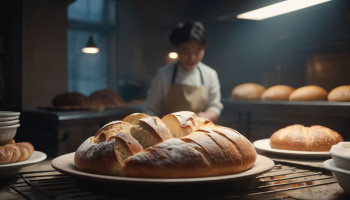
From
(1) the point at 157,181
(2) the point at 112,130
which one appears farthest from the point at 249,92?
(1) the point at 157,181

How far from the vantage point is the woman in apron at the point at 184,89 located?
3.01m

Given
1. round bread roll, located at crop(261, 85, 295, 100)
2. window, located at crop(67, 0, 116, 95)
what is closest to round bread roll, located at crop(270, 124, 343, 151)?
round bread roll, located at crop(261, 85, 295, 100)

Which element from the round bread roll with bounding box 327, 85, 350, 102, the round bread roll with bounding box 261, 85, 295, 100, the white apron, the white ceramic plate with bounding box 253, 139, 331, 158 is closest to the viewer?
the white ceramic plate with bounding box 253, 139, 331, 158

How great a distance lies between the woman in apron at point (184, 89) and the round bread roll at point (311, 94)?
72cm

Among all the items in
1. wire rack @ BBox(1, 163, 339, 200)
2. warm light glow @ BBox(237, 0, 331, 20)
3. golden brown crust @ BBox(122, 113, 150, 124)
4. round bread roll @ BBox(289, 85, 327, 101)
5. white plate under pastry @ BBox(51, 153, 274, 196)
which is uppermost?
warm light glow @ BBox(237, 0, 331, 20)

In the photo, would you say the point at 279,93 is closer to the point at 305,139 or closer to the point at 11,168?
the point at 305,139

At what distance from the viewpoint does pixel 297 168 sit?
1.38 meters

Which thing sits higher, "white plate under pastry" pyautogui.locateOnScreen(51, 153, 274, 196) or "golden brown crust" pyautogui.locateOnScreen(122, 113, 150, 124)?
"golden brown crust" pyautogui.locateOnScreen(122, 113, 150, 124)

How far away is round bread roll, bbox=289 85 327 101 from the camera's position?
9.71ft

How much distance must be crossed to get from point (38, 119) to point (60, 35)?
172 centimetres

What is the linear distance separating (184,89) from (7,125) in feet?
6.55

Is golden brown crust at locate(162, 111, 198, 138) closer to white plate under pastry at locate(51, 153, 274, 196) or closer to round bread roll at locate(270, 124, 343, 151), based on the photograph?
white plate under pastry at locate(51, 153, 274, 196)

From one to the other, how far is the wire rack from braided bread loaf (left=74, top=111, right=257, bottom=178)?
2.8 inches

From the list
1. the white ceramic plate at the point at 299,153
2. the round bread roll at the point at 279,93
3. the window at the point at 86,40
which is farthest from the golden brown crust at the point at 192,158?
the window at the point at 86,40
